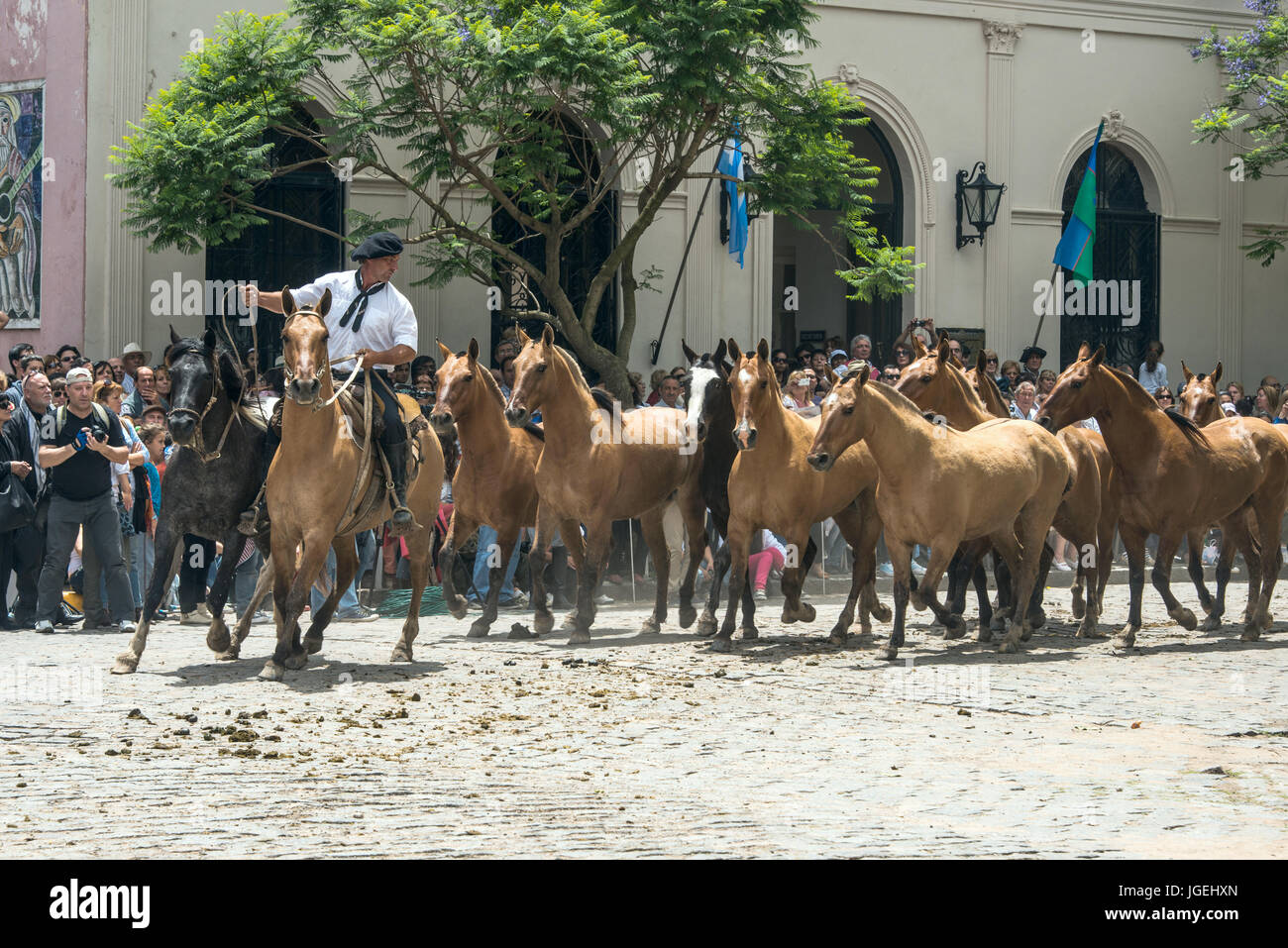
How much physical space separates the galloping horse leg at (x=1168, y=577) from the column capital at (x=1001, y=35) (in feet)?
46.5

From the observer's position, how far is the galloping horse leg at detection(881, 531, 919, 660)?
39.9 ft

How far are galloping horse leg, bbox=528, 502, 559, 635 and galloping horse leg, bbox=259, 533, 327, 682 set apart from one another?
2.86m

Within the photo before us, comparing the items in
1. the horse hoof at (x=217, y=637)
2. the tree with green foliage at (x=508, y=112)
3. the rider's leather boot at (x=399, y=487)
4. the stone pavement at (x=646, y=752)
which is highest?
the tree with green foliage at (x=508, y=112)

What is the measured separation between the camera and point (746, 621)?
44.3ft

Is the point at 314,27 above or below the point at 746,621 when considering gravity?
above

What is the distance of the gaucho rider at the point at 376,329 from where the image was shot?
11602mm

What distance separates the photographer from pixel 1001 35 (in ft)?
85.7

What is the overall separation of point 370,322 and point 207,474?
154 cm

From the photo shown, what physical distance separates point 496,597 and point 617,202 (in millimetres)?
10578

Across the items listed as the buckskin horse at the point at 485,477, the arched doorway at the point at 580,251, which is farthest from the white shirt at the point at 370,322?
the arched doorway at the point at 580,251

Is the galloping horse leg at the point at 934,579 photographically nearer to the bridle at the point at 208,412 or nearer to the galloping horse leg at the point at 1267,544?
the galloping horse leg at the point at 1267,544

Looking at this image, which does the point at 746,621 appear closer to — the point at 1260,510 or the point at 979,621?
the point at 979,621

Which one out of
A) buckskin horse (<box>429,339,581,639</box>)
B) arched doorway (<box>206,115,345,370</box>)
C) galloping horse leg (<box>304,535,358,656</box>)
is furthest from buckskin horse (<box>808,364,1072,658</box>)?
arched doorway (<box>206,115,345,370</box>)

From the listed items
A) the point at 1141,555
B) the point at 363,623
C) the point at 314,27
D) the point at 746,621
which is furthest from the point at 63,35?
the point at 1141,555
